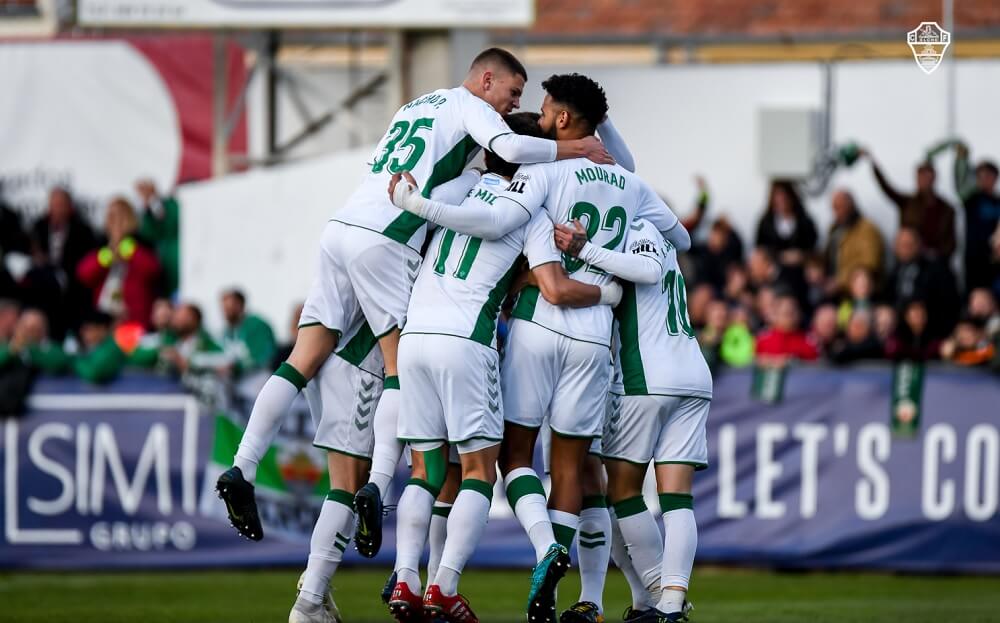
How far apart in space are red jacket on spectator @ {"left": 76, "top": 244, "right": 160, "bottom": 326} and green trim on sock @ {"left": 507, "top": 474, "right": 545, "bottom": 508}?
965 cm

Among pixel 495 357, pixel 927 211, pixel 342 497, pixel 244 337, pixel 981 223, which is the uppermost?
pixel 927 211

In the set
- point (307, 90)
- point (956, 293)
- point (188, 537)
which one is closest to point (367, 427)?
point (188, 537)

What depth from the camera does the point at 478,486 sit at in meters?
9.02

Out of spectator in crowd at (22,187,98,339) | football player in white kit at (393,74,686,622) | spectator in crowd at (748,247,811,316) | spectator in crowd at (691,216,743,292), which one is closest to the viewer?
football player in white kit at (393,74,686,622)

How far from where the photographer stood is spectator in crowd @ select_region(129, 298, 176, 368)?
49.8 ft

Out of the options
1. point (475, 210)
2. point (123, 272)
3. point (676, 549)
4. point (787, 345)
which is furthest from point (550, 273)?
point (123, 272)

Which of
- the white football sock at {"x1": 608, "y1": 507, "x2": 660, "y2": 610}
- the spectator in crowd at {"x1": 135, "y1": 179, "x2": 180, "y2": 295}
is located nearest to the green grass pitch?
the white football sock at {"x1": 608, "y1": 507, "x2": 660, "y2": 610}

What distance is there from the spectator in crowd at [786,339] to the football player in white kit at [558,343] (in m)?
6.23

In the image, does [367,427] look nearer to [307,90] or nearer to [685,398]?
[685,398]

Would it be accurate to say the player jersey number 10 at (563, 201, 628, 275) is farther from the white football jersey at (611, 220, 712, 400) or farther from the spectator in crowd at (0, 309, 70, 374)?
the spectator in crowd at (0, 309, 70, 374)

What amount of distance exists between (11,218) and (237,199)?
3485 mm

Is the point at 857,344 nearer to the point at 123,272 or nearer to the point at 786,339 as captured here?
the point at 786,339

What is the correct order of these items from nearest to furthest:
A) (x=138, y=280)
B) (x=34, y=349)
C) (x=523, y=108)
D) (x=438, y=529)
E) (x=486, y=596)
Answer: (x=438, y=529)
(x=486, y=596)
(x=34, y=349)
(x=523, y=108)
(x=138, y=280)

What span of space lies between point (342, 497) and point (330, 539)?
10.6 inches
